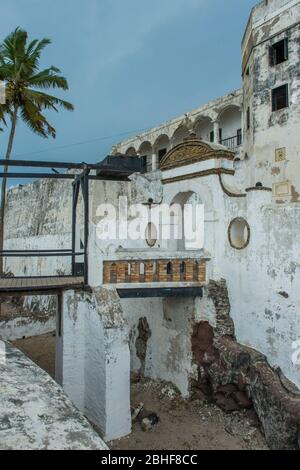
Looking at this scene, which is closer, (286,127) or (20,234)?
(286,127)

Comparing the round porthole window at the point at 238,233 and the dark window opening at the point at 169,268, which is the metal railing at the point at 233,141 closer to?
the round porthole window at the point at 238,233

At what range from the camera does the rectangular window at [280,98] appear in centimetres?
1505

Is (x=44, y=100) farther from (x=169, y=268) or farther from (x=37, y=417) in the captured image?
(x=37, y=417)

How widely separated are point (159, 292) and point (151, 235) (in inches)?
153

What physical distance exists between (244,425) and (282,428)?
1327 mm

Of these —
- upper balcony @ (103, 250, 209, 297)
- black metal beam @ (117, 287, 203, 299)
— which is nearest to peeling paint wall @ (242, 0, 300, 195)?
upper balcony @ (103, 250, 209, 297)

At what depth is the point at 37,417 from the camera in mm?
4402

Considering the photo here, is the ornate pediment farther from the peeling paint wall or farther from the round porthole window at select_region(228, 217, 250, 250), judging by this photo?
the peeling paint wall

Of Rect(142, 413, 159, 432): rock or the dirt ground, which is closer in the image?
the dirt ground

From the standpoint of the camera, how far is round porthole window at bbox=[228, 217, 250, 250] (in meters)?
11.2

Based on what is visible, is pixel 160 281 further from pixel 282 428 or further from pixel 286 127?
pixel 286 127

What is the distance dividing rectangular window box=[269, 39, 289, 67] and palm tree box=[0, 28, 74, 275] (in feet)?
28.8

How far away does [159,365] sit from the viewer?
1291 cm
